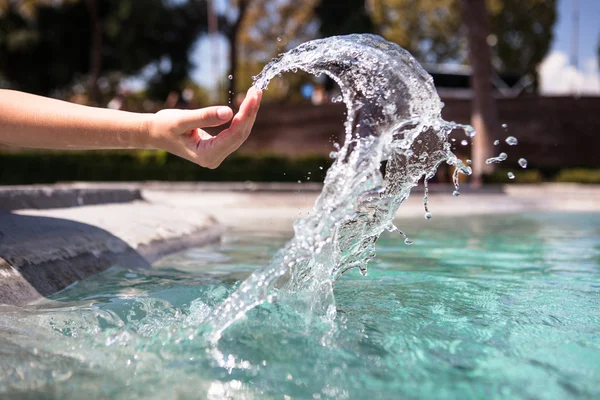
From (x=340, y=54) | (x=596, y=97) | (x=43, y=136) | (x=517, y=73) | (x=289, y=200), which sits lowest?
(x=289, y=200)

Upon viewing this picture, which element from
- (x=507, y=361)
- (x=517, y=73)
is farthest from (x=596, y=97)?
(x=507, y=361)

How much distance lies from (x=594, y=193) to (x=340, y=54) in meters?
10.8

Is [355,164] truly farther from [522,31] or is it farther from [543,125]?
[522,31]

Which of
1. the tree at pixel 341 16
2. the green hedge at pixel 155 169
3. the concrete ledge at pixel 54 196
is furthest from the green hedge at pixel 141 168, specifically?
the tree at pixel 341 16

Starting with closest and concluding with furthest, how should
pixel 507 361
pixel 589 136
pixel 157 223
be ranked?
1. pixel 507 361
2. pixel 157 223
3. pixel 589 136

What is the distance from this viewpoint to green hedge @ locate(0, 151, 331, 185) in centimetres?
1507

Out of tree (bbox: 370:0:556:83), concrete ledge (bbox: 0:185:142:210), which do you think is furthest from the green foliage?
concrete ledge (bbox: 0:185:142:210)

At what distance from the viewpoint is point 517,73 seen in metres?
36.3

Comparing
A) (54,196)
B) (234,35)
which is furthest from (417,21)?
(54,196)

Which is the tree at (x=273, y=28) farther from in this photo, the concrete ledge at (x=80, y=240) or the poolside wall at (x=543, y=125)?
the concrete ledge at (x=80, y=240)

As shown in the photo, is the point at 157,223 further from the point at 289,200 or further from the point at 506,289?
the point at 289,200

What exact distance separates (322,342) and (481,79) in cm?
1445

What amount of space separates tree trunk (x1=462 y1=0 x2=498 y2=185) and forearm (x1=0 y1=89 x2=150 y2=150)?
13153 mm

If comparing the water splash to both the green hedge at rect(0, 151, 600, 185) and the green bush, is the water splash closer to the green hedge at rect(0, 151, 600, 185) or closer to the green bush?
the green hedge at rect(0, 151, 600, 185)
